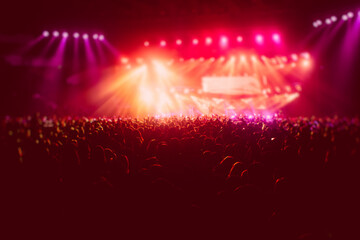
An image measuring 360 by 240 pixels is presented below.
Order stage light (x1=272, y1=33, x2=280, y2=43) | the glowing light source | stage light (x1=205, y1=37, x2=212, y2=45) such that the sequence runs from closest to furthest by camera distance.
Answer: stage light (x1=272, y1=33, x2=280, y2=43) → the glowing light source → stage light (x1=205, y1=37, x2=212, y2=45)

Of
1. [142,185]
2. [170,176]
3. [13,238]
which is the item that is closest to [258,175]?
[170,176]

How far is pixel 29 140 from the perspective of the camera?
340cm

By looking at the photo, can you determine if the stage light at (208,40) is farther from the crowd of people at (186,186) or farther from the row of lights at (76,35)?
the crowd of people at (186,186)

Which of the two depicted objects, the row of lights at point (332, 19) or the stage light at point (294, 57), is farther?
the stage light at point (294, 57)

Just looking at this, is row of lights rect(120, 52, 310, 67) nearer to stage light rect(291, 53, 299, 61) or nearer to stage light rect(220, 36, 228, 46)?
stage light rect(291, 53, 299, 61)

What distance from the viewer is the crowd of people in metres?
2.26

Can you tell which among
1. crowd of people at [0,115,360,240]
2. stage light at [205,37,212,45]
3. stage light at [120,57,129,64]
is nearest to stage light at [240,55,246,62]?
stage light at [205,37,212,45]

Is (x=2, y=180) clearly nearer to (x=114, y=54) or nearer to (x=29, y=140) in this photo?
(x=29, y=140)

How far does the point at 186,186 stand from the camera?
2.84 meters

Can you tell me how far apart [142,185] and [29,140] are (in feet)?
5.66

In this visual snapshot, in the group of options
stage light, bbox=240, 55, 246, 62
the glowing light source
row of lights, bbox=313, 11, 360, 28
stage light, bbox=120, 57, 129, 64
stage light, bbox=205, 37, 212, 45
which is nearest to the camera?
row of lights, bbox=313, 11, 360, 28

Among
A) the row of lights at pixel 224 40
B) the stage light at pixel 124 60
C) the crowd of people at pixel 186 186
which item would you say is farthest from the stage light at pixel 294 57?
the crowd of people at pixel 186 186

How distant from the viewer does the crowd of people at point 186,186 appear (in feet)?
7.43

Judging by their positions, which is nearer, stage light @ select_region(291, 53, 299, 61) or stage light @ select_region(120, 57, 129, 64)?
stage light @ select_region(291, 53, 299, 61)
